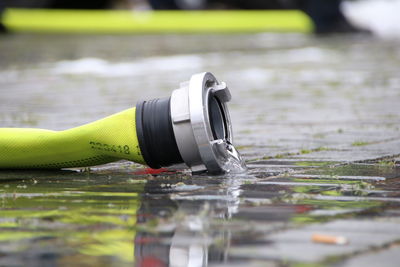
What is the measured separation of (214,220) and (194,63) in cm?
989

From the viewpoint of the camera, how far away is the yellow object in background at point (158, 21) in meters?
24.0

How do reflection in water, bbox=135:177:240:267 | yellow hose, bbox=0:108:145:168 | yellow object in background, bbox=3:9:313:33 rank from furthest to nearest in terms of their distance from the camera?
yellow object in background, bbox=3:9:313:33
yellow hose, bbox=0:108:145:168
reflection in water, bbox=135:177:240:267

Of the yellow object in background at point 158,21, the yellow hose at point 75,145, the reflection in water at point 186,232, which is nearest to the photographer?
the reflection in water at point 186,232

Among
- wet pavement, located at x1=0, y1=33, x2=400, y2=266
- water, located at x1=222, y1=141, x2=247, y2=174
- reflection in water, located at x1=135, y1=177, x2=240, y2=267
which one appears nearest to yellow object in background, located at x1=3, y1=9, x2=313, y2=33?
wet pavement, located at x1=0, y1=33, x2=400, y2=266

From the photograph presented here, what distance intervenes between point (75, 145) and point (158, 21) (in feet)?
68.1

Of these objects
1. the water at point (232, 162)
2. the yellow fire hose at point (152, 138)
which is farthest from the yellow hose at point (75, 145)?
the water at point (232, 162)

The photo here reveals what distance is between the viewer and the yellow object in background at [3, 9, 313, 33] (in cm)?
2403

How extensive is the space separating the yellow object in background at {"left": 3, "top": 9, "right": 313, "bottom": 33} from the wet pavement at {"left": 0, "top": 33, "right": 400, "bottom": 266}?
49.7 ft

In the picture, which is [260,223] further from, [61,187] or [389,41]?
[389,41]

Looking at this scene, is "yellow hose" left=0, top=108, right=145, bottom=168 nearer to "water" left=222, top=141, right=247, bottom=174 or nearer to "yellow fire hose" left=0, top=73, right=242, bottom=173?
"yellow fire hose" left=0, top=73, right=242, bottom=173

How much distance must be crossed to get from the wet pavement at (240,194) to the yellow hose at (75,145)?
0.21 feet

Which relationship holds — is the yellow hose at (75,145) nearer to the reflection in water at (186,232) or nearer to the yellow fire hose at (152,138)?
the yellow fire hose at (152,138)

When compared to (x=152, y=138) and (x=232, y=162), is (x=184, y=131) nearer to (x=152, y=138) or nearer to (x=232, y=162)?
(x=152, y=138)

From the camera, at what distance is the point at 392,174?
3.95 meters
